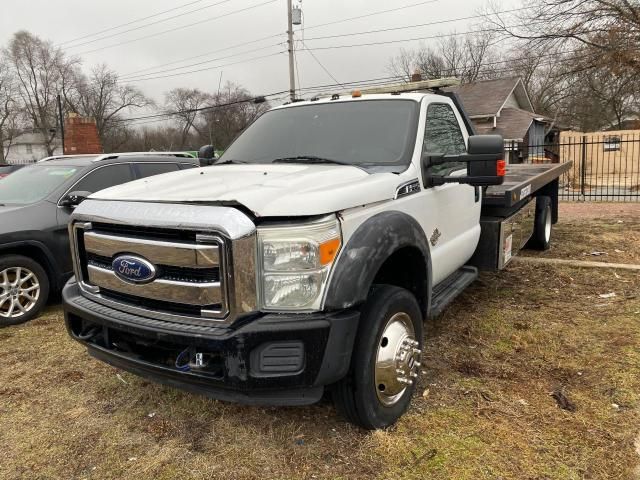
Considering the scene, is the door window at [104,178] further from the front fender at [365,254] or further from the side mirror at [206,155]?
the front fender at [365,254]

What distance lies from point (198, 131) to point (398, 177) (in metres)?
70.7

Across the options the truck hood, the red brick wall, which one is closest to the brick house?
the red brick wall

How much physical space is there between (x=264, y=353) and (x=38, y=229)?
3813mm

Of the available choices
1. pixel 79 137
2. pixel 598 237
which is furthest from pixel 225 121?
pixel 598 237

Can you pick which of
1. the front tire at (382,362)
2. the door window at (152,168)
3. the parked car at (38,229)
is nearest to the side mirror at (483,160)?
the front tire at (382,362)

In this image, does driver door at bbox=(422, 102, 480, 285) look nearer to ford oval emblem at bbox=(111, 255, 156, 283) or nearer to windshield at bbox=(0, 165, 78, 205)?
ford oval emblem at bbox=(111, 255, 156, 283)

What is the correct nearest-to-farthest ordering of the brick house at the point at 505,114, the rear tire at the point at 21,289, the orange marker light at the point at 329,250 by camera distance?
1. the orange marker light at the point at 329,250
2. the rear tire at the point at 21,289
3. the brick house at the point at 505,114

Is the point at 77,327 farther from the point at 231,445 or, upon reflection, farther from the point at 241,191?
the point at 241,191

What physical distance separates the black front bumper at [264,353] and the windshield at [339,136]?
A: 1379 millimetres

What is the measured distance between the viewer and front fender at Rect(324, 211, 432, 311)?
8.18 ft

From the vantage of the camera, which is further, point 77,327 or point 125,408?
point 125,408

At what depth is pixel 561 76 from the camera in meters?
21.0

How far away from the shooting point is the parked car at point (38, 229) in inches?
199

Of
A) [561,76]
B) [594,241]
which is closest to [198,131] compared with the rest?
[561,76]
